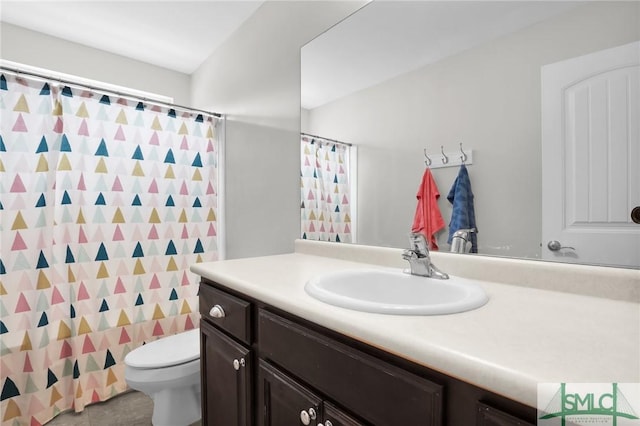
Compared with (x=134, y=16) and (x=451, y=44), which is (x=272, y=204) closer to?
(x=451, y=44)

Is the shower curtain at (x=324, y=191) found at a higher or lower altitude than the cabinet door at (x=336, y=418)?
higher

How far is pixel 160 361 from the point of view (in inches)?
60.2

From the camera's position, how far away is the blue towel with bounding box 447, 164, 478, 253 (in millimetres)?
1067

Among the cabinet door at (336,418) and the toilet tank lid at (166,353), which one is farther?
the toilet tank lid at (166,353)

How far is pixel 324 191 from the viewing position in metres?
1.63

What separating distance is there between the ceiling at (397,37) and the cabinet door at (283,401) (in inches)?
46.3

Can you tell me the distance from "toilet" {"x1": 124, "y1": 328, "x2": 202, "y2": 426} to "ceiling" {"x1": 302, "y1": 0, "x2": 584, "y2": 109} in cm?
145

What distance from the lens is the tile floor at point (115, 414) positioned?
1719mm

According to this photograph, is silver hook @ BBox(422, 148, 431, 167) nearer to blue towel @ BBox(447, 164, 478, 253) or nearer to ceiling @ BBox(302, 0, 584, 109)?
blue towel @ BBox(447, 164, 478, 253)

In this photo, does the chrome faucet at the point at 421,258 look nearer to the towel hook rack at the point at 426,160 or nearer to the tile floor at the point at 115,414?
the towel hook rack at the point at 426,160

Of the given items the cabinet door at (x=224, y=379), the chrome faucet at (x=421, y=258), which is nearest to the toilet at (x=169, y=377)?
the cabinet door at (x=224, y=379)

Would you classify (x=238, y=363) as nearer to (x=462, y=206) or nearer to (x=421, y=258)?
(x=421, y=258)

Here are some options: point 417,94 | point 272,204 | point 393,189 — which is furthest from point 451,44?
point 272,204

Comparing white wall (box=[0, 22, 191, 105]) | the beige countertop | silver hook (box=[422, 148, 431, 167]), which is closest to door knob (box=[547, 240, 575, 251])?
the beige countertop
